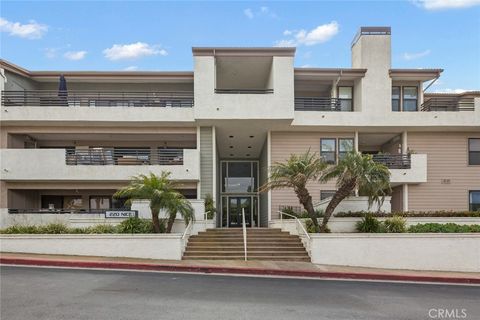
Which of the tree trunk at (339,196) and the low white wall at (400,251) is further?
the tree trunk at (339,196)

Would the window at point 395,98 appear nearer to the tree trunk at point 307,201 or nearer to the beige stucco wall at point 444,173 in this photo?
the beige stucco wall at point 444,173

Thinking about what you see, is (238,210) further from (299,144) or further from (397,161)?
(397,161)

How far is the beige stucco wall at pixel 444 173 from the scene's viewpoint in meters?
25.7

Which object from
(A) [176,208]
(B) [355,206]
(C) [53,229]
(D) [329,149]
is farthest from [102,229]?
(D) [329,149]

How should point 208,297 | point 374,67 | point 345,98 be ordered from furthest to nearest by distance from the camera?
point 345,98, point 374,67, point 208,297

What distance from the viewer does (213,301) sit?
962cm

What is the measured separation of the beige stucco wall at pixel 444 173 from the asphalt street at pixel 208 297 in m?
12.4

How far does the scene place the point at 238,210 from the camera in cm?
3036

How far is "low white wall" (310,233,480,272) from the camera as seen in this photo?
16891 millimetres

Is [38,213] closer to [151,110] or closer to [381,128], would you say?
[151,110]

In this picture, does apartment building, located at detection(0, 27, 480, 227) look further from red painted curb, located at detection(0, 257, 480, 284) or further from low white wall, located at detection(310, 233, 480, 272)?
red painted curb, located at detection(0, 257, 480, 284)

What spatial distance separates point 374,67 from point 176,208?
1505 centimetres

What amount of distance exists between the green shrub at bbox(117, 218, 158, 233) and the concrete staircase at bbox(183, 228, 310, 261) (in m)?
1.71

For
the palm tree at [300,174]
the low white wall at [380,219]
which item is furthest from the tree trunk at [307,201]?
the low white wall at [380,219]
